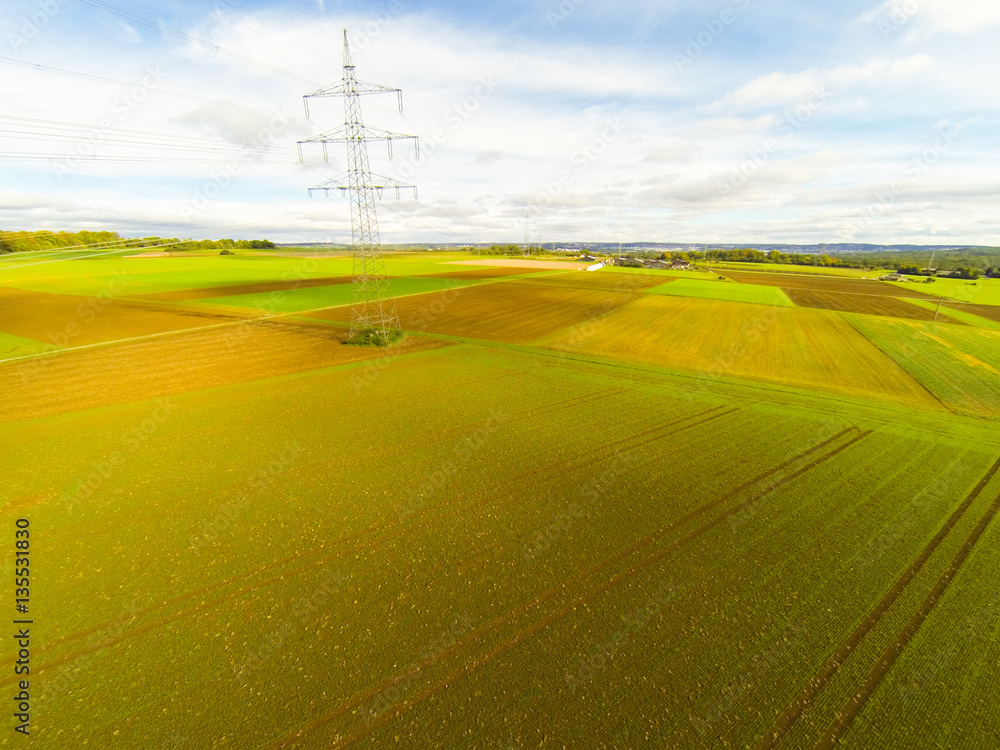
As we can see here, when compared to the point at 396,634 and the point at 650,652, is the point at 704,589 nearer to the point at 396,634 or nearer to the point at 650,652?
the point at 650,652

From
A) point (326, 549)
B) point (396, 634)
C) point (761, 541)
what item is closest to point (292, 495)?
point (326, 549)

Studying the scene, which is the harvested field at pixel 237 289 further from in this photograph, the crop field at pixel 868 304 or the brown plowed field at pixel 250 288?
the crop field at pixel 868 304

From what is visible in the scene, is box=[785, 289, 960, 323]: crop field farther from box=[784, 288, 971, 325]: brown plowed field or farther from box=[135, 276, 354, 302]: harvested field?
box=[135, 276, 354, 302]: harvested field

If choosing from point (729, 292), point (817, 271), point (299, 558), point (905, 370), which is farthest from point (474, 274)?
point (817, 271)

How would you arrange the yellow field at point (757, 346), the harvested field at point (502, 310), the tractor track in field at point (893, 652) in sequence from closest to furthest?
the tractor track in field at point (893, 652), the yellow field at point (757, 346), the harvested field at point (502, 310)

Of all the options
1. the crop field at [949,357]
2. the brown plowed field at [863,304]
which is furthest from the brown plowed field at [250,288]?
the crop field at [949,357]

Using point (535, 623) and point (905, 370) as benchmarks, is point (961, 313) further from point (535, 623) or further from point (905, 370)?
point (535, 623)
